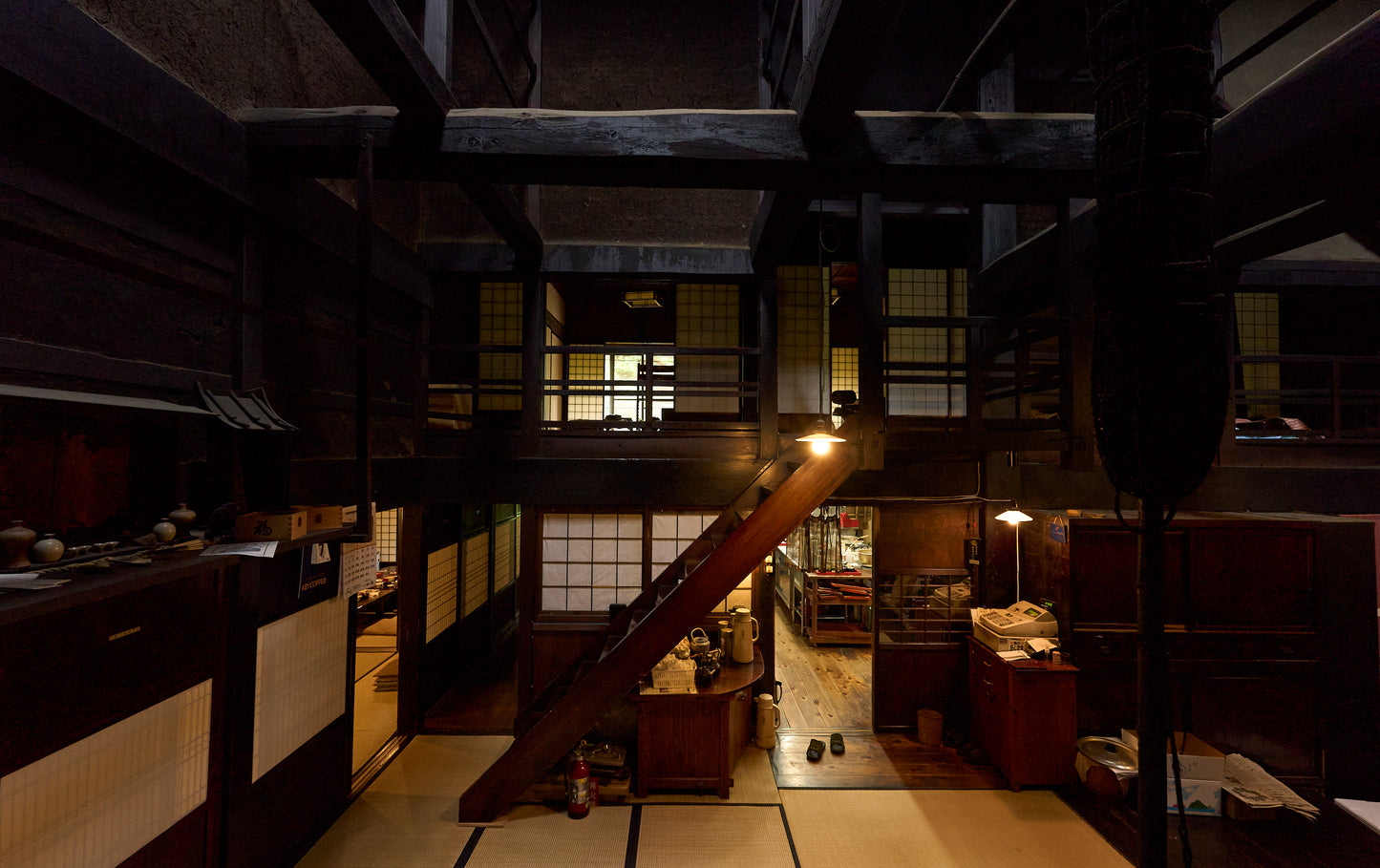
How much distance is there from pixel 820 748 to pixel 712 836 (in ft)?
5.57

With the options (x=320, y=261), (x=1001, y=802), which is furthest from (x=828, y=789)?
(x=320, y=261)

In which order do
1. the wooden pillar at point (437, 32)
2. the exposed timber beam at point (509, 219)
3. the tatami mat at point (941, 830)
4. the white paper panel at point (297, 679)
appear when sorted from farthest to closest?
1. the tatami mat at point (941, 830)
2. the exposed timber beam at point (509, 219)
3. the white paper panel at point (297, 679)
4. the wooden pillar at point (437, 32)

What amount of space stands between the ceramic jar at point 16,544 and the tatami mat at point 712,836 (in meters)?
4.31

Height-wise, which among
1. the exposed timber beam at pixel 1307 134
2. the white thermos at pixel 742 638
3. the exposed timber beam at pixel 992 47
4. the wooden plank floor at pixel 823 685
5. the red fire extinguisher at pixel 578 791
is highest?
the exposed timber beam at pixel 992 47

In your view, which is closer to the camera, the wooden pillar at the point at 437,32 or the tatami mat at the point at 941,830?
the wooden pillar at the point at 437,32

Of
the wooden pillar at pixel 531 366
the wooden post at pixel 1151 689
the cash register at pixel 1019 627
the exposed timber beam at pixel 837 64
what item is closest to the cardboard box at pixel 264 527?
the wooden pillar at pixel 531 366

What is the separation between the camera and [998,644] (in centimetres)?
568

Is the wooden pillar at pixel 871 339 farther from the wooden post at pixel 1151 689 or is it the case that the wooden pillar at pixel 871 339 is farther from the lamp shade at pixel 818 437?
the wooden post at pixel 1151 689

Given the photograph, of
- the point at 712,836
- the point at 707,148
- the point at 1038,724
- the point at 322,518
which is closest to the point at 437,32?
the point at 707,148

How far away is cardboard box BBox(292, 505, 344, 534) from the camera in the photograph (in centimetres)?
300

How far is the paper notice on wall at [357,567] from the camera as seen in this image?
4.66 metres

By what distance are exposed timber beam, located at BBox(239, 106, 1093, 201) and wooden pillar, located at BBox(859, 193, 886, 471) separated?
1261 mm

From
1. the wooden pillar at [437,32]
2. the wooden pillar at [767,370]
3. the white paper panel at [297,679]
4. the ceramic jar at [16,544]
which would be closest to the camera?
the ceramic jar at [16,544]

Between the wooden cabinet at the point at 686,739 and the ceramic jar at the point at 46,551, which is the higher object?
the ceramic jar at the point at 46,551
